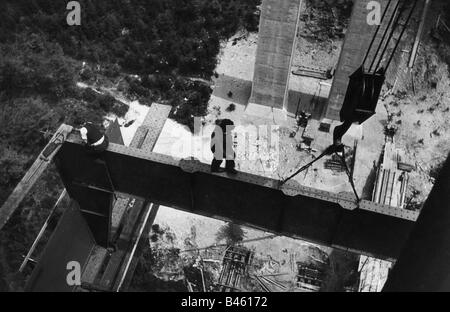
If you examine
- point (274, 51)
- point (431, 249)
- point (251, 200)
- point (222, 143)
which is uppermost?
point (274, 51)

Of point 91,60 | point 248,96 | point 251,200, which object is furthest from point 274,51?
point 251,200

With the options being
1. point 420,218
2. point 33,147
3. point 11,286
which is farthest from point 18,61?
point 420,218

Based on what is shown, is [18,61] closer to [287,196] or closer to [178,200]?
[178,200]

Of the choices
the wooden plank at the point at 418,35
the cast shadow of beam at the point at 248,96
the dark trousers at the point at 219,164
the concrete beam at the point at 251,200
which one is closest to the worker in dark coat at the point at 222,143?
the dark trousers at the point at 219,164

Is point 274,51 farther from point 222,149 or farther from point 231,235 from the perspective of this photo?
point 222,149

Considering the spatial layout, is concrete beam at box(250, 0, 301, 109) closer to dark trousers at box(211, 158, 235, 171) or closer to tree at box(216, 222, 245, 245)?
tree at box(216, 222, 245, 245)

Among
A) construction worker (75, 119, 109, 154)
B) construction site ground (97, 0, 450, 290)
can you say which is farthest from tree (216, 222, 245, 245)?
construction worker (75, 119, 109, 154)

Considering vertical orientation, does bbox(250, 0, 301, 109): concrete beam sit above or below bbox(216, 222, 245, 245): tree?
above
